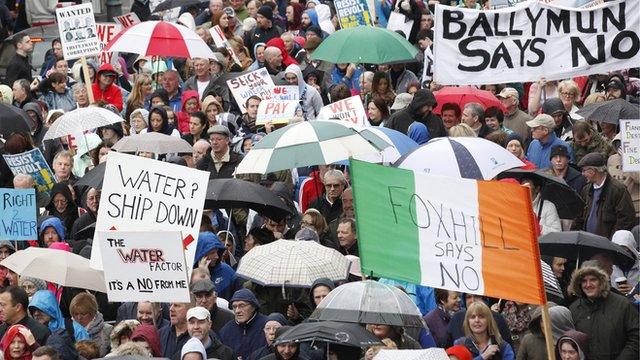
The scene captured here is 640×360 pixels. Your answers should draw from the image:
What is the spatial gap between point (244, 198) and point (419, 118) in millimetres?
3376

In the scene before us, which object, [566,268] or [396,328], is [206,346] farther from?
[566,268]

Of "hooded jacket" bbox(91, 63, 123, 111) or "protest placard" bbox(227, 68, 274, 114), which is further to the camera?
"hooded jacket" bbox(91, 63, 123, 111)

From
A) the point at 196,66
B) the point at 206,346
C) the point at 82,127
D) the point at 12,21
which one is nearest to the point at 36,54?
the point at 12,21

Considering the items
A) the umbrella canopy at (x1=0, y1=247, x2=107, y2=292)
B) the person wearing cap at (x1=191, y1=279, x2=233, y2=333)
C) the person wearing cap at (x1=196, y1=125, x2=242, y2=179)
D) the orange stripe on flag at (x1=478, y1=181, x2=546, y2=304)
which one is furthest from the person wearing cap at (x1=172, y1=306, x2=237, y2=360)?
the person wearing cap at (x1=196, y1=125, x2=242, y2=179)

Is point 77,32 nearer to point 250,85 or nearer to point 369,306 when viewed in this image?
point 250,85

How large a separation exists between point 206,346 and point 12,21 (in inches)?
651

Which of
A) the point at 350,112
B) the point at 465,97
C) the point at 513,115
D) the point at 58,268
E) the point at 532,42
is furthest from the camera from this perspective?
the point at 465,97

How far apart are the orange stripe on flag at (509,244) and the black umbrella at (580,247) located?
126 inches

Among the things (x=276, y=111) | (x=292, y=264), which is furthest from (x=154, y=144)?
(x=292, y=264)

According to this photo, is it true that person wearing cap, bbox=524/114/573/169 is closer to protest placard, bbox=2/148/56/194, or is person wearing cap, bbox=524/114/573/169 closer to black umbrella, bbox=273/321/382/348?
protest placard, bbox=2/148/56/194

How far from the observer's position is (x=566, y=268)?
623 inches

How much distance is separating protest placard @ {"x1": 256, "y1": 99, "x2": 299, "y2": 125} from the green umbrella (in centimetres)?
124

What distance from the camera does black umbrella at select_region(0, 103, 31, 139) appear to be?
2075 centimetres

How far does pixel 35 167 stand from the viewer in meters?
19.9
